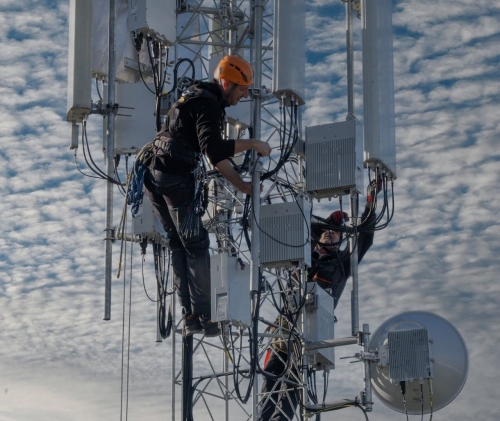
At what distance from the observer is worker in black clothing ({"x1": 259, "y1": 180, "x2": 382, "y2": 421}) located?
48.8 feet

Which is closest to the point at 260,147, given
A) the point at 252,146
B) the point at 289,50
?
the point at 252,146

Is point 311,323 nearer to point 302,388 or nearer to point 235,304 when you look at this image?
point 302,388

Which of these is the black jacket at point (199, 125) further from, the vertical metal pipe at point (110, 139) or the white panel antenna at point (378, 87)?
the white panel antenna at point (378, 87)

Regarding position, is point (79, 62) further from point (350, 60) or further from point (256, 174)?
point (350, 60)

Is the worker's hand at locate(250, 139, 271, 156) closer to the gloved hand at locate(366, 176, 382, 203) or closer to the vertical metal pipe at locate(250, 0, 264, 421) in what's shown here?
the vertical metal pipe at locate(250, 0, 264, 421)

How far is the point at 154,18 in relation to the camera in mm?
14531

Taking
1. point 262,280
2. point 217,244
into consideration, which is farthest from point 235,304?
point 217,244

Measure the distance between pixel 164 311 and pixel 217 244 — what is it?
4.29 feet

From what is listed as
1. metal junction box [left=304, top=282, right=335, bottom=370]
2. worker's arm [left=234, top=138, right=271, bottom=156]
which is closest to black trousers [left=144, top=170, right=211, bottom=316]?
worker's arm [left=234, top=138, right=271, bottom=156]

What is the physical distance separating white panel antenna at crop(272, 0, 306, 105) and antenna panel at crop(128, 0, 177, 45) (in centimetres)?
140

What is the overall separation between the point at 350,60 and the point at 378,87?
0.68m

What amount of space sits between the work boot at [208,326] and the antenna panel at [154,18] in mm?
3584

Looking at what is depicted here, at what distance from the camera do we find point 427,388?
1340cm

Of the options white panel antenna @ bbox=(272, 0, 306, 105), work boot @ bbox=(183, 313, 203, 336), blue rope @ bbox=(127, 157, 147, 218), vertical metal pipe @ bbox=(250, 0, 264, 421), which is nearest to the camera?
vertical metal pipe @ bbox=(250, 0, 264, 421)
